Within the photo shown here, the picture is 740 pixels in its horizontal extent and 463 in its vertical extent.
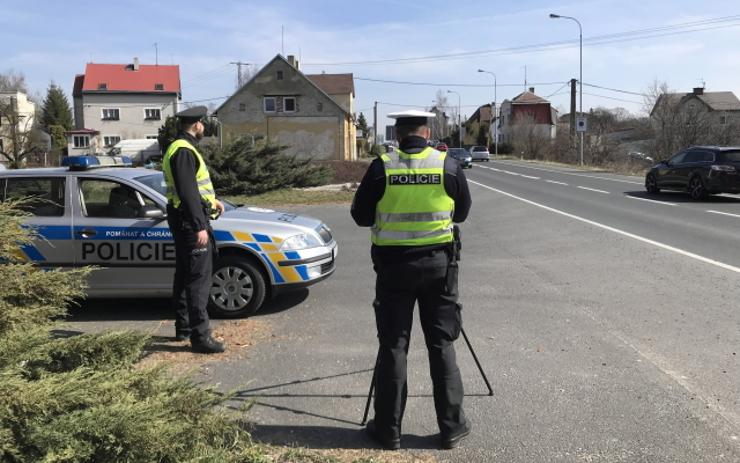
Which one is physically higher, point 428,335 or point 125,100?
point 125,100

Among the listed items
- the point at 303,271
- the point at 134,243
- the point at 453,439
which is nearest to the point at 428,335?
the point at 453,439

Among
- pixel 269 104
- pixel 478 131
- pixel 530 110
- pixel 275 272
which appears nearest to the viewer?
pixel 275 272

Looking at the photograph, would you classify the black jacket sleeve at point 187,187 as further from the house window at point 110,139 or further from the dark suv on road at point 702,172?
the house window at point 110,139

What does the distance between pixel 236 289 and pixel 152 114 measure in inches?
2870

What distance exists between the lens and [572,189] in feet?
71.9

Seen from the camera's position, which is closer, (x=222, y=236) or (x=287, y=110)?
(x=222, y=236)

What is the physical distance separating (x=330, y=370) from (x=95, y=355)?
2124 mm

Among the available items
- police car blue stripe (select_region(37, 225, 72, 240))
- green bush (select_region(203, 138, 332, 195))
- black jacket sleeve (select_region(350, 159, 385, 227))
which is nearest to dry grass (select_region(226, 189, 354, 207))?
green bush (select_region(203, 138, 332, 195))

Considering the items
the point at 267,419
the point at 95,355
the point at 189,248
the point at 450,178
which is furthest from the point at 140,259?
the point at 450,178

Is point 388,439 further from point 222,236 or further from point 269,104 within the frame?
point 269,104

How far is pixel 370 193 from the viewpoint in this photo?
3447mm

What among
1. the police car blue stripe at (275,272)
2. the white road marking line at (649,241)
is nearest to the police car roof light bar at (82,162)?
the police car blue stripe at (275,272)

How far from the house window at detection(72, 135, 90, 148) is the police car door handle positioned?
6935 cm

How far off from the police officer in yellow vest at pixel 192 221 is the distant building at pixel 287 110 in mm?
44964
